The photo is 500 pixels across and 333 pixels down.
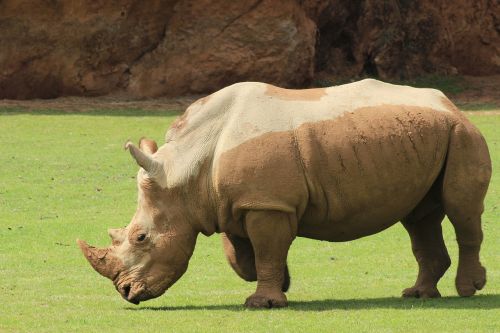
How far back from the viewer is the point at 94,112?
2639 centimetres

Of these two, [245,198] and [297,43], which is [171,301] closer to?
[245,198]

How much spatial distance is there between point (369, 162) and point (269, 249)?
106 centimetres

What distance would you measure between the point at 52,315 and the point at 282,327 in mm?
1879

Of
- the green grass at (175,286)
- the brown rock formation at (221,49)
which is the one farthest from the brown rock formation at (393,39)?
the green grass at (175,286)

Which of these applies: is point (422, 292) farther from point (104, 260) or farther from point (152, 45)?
point (152, 45)

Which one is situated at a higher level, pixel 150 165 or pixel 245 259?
pixel 150 165

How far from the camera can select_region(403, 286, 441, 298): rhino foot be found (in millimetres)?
11203

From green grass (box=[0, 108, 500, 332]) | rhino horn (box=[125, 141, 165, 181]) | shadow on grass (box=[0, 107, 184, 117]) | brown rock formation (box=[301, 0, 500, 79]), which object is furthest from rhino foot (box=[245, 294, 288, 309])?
brown rock formation (box=[301, 0, 500, 79])

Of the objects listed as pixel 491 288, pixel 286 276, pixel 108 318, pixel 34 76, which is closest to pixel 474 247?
pixel 491 288

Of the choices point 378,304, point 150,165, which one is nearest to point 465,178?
A: point 378,304

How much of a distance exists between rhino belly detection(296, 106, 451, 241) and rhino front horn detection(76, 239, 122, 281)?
1536 mm

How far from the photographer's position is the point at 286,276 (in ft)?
36.8

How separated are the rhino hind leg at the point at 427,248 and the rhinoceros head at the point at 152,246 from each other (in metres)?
1.97

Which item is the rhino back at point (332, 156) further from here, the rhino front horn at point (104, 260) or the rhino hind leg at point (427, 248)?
the rhino front horn at point (104, 260)
